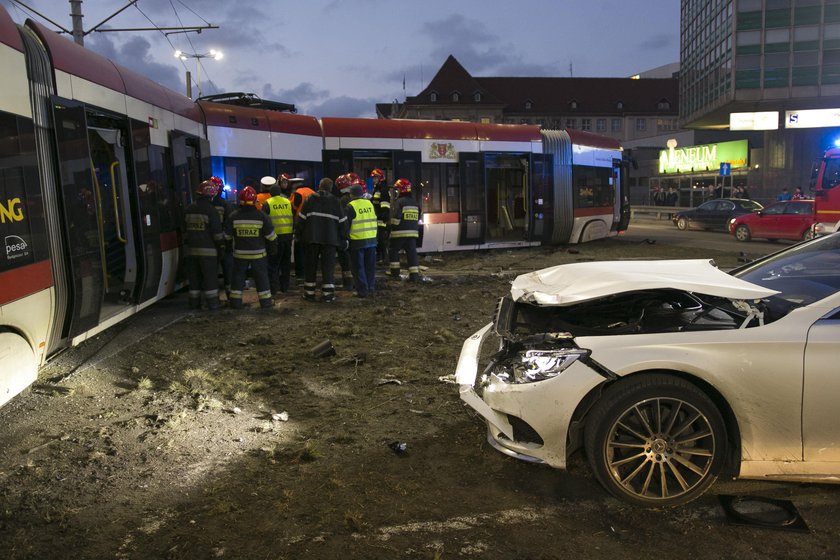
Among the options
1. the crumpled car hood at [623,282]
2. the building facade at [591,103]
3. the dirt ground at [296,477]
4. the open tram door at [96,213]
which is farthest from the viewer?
the building facade at [591,103]

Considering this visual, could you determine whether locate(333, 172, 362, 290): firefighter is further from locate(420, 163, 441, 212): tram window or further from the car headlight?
the car headlight

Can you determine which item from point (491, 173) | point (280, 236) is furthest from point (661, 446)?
point (491, 173)

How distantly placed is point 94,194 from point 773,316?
5.70 m

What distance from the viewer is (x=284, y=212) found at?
36.3ft

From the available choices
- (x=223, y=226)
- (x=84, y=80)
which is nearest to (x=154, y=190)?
(x=223, y=226)

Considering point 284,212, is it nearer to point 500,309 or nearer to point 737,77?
point 500,309

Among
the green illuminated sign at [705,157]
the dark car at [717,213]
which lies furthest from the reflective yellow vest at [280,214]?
the green illuminated sign at [705,157]

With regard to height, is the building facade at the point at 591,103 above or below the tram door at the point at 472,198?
above

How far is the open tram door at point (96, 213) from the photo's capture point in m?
5.74

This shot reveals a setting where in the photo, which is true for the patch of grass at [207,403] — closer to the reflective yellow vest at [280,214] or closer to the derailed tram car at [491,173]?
the reflective yellow vest at [280,214]

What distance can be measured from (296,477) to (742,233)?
69.8 feet

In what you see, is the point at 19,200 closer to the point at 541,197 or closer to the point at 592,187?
the point at 541,197

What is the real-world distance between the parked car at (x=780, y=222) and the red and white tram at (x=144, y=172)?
242 inches

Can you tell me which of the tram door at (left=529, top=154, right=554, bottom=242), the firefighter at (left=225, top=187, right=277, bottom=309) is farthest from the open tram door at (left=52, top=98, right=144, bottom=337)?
the tram door at (left=529, top=154, right=554, bottom=242)
